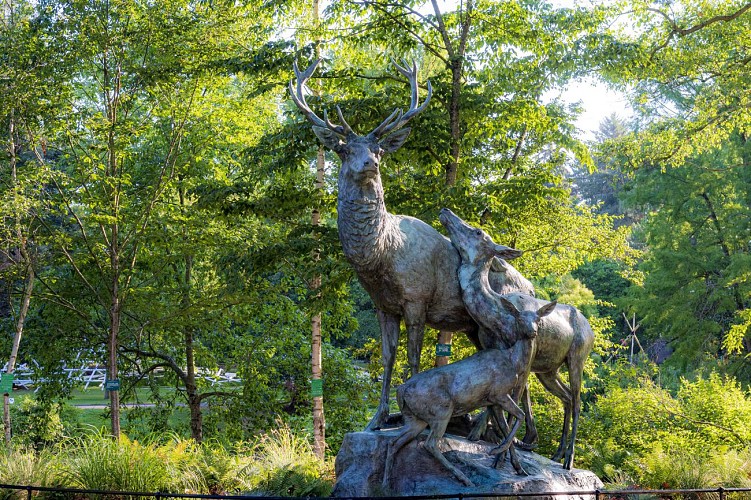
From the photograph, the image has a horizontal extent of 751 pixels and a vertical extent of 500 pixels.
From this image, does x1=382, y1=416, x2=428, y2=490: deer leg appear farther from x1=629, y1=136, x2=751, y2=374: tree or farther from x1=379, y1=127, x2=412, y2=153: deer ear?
x1=629, y1=136, x2=751, y2=374: tree

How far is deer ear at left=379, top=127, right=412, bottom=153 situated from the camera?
278 inches

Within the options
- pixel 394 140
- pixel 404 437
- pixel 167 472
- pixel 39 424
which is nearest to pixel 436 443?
pixel 404 437

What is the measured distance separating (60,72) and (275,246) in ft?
15.4

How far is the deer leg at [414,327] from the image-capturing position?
6.98 metres

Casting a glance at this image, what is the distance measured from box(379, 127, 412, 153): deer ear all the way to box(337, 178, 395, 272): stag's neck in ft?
2.01

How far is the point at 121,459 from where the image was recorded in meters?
8.45

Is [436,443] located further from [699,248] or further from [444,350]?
[699,248]

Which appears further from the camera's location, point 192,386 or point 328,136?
point 192,386

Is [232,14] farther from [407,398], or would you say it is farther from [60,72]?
[407,398]

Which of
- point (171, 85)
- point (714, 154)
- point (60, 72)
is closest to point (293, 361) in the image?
point (171, 85)

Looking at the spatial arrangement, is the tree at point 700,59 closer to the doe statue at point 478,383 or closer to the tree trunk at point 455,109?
the tree trunk at point 455,109

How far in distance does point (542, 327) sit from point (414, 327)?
4.13ft

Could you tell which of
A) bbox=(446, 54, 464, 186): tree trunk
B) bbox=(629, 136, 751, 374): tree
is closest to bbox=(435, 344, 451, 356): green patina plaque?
bbox=(446, 54, 464, 186): tree trunk

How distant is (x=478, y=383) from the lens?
6477mm
